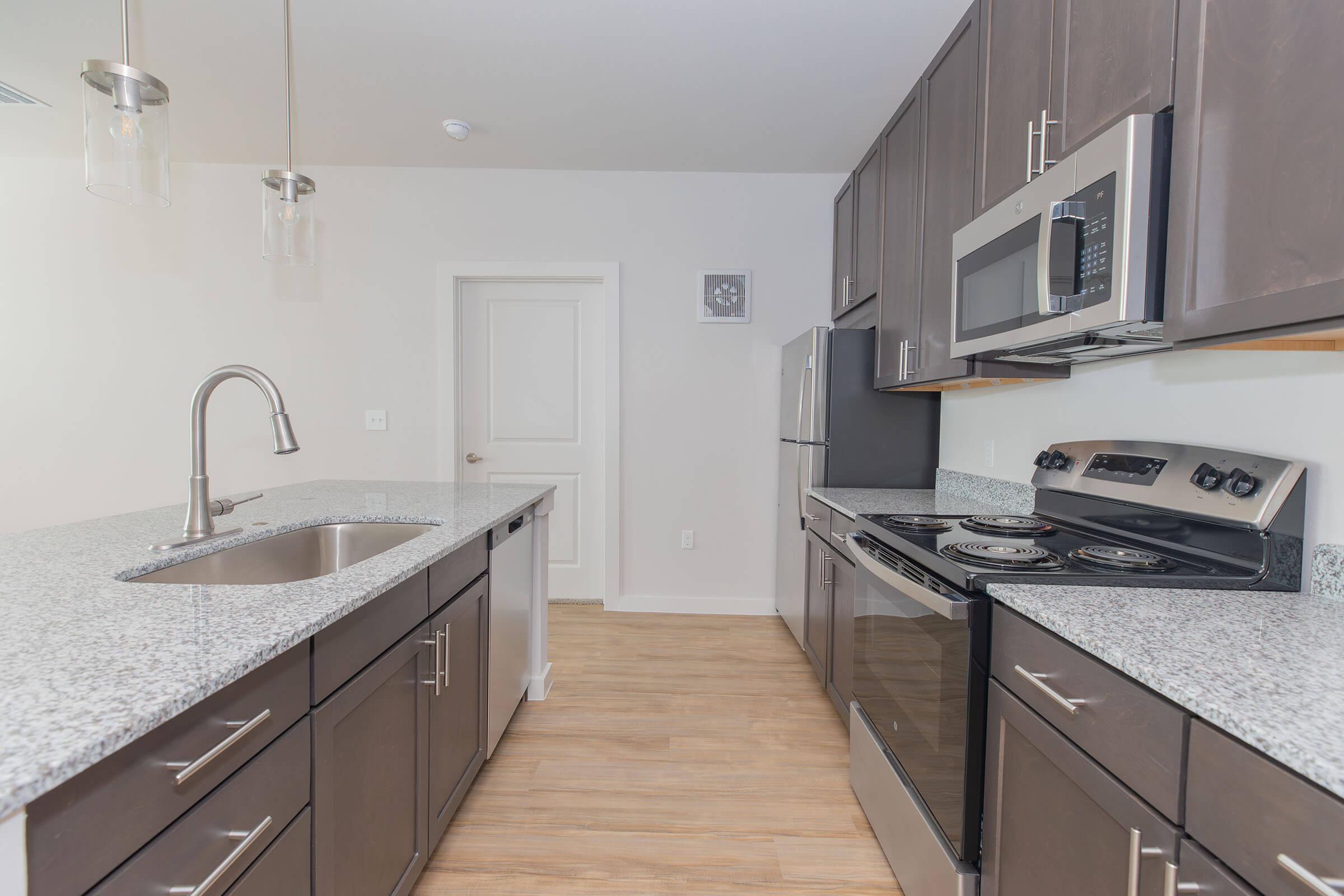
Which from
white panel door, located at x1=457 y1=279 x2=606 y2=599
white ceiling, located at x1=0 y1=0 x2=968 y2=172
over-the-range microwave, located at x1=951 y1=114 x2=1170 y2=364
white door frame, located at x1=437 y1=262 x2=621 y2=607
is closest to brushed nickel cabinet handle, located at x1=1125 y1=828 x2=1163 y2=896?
over-the-range microwave, located at x1=951 y1=114 x2=1170 y2=364

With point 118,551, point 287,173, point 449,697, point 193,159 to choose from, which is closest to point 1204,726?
point 449,697

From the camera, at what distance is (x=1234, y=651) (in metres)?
0.80

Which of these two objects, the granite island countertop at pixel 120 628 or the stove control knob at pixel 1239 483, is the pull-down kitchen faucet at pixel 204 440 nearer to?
the granite island countertop at pixel 120 628

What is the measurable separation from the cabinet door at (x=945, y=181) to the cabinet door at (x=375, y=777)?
1.73 metres

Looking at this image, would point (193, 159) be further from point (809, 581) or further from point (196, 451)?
point (809, 581)

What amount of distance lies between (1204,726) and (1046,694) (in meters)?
0.29

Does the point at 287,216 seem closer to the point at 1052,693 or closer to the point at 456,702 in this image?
the point at 456,702

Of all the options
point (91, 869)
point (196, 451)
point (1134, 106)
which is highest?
point (1134, 106)

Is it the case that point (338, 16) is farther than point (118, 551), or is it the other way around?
point (338, 16)

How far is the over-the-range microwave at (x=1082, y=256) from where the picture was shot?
3.52 ft

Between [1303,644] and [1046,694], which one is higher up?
[1303,644]

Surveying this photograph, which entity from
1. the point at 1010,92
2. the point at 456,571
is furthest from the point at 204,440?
the point at 1010,92

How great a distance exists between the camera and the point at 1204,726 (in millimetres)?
682

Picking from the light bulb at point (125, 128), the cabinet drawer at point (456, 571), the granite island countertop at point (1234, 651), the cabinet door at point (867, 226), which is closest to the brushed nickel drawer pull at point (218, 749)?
the cabinet drawer at point (456, 571)
